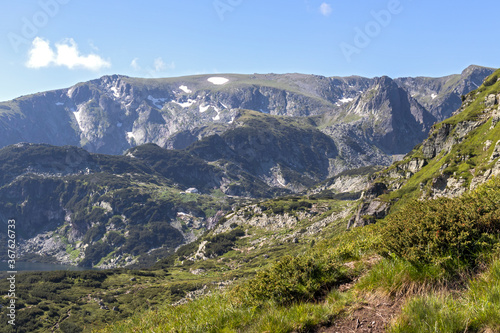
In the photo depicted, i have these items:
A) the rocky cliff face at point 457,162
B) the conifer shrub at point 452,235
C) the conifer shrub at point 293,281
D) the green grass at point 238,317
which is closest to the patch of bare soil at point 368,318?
the green grass at point 238,317

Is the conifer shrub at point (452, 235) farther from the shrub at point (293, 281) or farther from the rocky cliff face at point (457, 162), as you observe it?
the rocky cliff face at point (457, 162)

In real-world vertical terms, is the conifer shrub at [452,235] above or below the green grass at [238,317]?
above

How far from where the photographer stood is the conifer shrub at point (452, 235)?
782cm

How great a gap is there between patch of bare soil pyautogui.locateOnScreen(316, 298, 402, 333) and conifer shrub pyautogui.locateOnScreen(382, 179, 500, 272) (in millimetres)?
1314

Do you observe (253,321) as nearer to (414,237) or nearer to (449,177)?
(414,237)

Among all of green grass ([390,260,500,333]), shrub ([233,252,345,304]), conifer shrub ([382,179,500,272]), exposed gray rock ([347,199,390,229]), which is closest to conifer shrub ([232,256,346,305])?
shrub ([233,252,345,304])

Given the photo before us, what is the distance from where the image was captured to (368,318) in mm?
7609

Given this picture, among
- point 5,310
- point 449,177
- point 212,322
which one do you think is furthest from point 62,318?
point 449,177

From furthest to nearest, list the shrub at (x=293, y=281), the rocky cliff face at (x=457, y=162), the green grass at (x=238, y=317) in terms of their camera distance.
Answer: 1. the rocky cliff face at (x=457, y=162)
2. the shrub at (x=293, y=281)
3. the green grass at (x=238, y=317)

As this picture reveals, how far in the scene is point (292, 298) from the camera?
31.9ft

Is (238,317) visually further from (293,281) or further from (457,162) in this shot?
(457,162)

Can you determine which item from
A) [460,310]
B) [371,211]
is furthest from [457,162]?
[460,310]

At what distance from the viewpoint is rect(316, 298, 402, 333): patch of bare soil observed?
7.27 meters

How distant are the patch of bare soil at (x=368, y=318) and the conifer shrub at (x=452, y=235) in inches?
51.7
